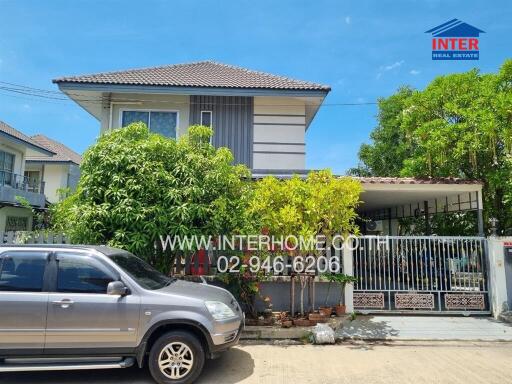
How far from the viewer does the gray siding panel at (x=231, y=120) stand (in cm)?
1154

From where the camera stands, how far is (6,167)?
19.7 m

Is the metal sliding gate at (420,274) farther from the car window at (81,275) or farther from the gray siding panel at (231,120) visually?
the car window at (81,275)

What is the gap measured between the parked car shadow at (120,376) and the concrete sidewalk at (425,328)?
8.52ft

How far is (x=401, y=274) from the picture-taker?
29.1 ft

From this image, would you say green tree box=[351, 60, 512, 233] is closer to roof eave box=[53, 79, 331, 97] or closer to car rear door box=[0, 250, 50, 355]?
roof eave box=[53, 79, 331, 97]

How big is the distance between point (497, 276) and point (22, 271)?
30.6 feet

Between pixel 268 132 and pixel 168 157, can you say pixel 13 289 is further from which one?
pixel 268 132

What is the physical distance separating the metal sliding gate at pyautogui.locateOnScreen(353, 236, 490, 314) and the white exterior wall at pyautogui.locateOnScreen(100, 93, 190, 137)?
21.0ft

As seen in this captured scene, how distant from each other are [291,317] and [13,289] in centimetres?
507

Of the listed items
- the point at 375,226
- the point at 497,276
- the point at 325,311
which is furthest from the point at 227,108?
the point at 375,226

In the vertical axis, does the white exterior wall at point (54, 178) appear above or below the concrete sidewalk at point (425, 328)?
above

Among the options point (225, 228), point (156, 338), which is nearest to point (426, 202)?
point (225, 228)

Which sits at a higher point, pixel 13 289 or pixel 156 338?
pixel 13 289

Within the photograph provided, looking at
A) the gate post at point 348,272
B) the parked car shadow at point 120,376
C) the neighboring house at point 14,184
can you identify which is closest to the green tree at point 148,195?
the parked car shadow at point 120,376
